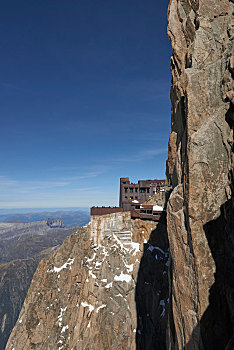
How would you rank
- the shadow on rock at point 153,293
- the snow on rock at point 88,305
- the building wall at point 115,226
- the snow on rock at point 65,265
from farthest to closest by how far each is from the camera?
the snow on rock at point 65,265
the building wall at point 115,226
the snow on rock at point 88,305
the shadow on rock at point 153,293

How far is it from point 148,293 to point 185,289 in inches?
1327

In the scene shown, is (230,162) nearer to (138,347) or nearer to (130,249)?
(130,249)

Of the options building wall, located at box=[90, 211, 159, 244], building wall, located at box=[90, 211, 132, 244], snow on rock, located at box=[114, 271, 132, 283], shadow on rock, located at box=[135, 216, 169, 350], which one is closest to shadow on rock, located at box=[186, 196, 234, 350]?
shadow on rock, located at box=[135, 216, 169, 350]

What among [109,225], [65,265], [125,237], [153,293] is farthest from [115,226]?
[65,265]

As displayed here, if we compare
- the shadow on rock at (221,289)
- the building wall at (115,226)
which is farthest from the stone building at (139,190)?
A: the shadow on rock at (221,289)

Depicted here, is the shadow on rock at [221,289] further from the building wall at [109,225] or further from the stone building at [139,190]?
the stone building at [139,190]

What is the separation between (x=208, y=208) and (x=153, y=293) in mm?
38154

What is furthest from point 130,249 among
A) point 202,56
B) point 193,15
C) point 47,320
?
point 193,15

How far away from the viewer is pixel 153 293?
44156 millimetres

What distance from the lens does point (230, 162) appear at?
15.0 metres

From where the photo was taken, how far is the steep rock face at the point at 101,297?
42.9 meters

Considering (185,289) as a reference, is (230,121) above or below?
above

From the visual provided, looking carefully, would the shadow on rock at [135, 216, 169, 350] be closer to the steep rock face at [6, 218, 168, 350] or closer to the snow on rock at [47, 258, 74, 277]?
the steep rock face at [6, 218, 168, 350]

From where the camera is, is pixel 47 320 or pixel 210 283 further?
pixel 47 320
